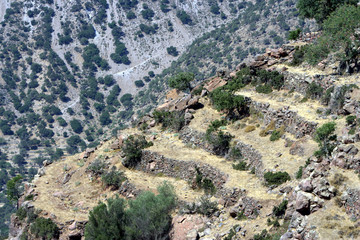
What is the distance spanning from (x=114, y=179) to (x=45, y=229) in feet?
28.2

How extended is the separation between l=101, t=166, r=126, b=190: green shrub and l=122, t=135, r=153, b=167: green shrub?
2.40m

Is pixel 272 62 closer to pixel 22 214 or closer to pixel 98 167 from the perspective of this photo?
pixel 98 167

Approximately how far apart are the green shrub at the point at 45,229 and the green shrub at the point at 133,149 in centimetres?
1118

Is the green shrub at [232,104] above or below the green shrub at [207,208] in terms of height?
above

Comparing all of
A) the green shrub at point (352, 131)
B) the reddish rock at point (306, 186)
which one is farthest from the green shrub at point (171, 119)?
the reddish rock at point (306, 186)

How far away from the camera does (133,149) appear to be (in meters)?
51.3

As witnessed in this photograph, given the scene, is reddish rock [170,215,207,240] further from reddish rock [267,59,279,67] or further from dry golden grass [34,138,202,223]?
reddish rock [267,59,279,67]

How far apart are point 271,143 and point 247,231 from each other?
13.9 meters

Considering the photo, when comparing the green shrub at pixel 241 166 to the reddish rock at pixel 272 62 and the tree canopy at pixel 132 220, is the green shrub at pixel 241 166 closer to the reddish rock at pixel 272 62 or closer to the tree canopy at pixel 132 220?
the tree canopy at pixel 132 220

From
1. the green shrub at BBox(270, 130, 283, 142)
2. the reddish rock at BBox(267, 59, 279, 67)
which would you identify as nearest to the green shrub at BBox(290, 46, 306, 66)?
the reddish rock at BBox(267, 59, 279, 67)

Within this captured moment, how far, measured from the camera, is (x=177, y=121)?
55.1m

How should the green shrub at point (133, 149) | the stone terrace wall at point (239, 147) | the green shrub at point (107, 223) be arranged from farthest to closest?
the green shrub at point (133, 149) < the stone terrace wall at point (239, 147) < the green shrub at point (107, 223)

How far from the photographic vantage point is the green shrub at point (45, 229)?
42406 mm

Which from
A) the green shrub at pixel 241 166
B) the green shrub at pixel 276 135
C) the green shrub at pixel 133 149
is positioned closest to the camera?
the green shrub at pixel 241 166
